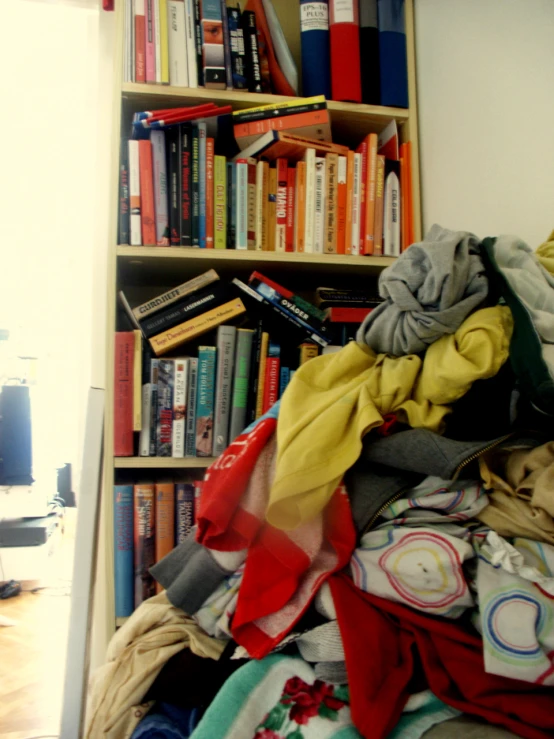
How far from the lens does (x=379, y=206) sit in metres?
1.12

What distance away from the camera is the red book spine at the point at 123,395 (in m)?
1.02

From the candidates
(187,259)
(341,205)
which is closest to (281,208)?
(341,205)

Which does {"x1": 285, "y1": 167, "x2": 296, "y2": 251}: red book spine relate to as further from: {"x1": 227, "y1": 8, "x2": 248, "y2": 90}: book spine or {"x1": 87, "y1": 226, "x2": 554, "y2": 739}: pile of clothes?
{"x1": 87, "y1": 226, "x2": 554, "y2": 739}: pile of clothes

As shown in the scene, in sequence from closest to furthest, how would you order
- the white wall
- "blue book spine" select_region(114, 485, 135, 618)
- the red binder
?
the white wall, "blue book spine" select_region(114, 485, 135, 618), the red binder

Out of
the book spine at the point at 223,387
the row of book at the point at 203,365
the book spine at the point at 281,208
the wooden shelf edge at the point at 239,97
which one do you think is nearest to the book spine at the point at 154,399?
the row of book at the point at 203,365

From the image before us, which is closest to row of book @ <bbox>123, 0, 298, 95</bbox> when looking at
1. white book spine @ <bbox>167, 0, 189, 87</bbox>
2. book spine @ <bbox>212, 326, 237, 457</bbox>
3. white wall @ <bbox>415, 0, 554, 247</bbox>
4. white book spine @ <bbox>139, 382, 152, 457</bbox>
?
white book spine @ <bbox>167, 0, 189, 87</bbox>

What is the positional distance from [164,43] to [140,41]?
1.9 inches

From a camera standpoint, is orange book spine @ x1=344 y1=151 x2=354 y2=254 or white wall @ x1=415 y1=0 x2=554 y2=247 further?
orange book spine @ x1=344 y1=151 x2=354 y2=254

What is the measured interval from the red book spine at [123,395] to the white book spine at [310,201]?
1.36 feet

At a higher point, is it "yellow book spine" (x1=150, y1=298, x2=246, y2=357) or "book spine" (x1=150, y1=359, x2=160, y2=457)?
"yellow book spine" (x1=150, y1=298, x2=246, y2=357)

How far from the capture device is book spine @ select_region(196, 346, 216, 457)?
1.04 metres

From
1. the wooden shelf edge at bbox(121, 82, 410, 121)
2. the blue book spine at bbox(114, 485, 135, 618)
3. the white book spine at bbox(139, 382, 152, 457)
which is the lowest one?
the blue book spine at bbox(114, 485, 135, 618)

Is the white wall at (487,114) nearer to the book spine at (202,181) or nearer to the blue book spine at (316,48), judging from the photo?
the blue book spine at (316,48)

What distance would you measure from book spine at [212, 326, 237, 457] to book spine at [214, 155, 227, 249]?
186mm
